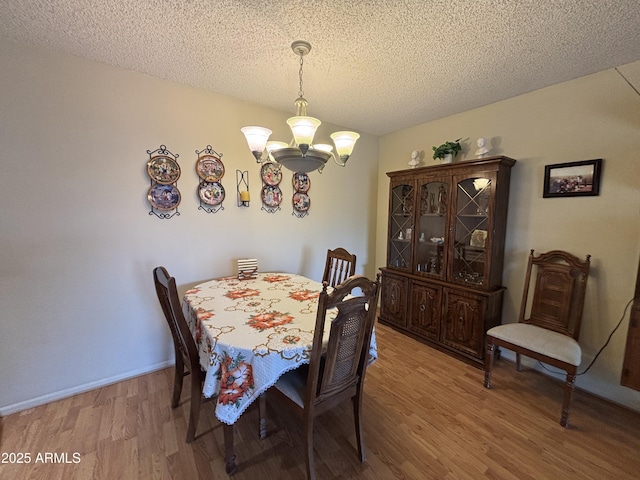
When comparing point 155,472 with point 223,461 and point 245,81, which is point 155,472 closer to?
point 223,461

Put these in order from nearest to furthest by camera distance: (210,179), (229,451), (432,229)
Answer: (229,451) < (210,179) < (432,229)

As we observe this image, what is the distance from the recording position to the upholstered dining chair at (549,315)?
187 cm

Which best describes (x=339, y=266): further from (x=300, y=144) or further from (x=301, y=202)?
(x=300, y=144)

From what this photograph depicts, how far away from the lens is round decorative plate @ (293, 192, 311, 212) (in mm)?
2982

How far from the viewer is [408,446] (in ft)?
5.20

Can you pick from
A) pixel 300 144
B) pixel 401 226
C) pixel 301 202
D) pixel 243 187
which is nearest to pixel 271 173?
pixel 243 187

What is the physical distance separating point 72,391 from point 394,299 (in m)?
3.02

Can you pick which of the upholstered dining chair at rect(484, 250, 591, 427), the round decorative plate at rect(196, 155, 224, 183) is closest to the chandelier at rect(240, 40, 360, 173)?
the round decorative plate at rect(196, 155, 224, 183)

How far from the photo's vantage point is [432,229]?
2.89 m

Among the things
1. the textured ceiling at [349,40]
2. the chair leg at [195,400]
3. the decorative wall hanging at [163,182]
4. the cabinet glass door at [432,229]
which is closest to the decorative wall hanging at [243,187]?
the decorative wall hanging at [163,182]

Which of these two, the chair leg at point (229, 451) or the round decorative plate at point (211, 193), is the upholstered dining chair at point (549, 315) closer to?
the chair leg at point (229, 451)

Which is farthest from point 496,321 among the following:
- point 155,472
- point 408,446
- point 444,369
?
point 155,472

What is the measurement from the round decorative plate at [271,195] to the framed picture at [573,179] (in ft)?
8.07

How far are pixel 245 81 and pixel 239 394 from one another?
7.59 ft
